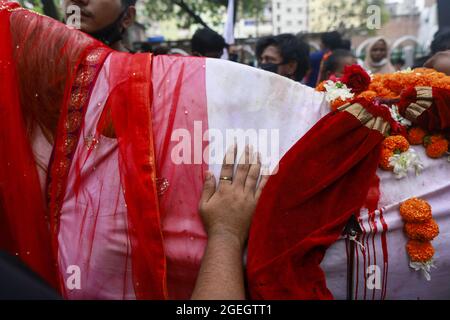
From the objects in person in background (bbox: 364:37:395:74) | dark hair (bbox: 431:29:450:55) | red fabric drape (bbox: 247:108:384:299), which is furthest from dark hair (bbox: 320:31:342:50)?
red fabric drape (bbox: 247:108:384:299)

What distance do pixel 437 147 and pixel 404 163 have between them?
0.15 m

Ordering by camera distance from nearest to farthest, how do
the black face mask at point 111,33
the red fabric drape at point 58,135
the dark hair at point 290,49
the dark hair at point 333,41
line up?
the red fabric drape at point 58,135 → the black face mask at point 111,33 → the dark hair at point 290,49 → the dark hair at point 333,41

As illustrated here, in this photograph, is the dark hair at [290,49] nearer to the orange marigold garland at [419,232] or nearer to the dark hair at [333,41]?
the dark hair at [333,41]

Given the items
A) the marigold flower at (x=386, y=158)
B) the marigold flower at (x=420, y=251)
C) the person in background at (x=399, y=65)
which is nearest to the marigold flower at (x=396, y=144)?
the marigold flower at (x=386, y=158)

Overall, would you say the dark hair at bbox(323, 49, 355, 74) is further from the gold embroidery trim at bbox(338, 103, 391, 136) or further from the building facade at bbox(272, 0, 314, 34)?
the building facade at bbox(272, 0, 314, 34)

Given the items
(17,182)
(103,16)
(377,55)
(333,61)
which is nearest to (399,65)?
(377,55)

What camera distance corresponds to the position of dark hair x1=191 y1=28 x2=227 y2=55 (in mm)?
4117

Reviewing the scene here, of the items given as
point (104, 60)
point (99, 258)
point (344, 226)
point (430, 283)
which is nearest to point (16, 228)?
point (99, 258)

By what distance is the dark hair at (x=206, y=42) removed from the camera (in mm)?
4117

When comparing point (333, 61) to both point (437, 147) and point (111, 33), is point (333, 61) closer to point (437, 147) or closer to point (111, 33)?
point (111, 33)

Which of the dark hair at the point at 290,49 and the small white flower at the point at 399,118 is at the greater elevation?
the dark hair at the point at 290,49

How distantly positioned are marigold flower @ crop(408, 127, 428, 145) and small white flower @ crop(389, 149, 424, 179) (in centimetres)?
8

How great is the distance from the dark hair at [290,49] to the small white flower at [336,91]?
6.75 feet

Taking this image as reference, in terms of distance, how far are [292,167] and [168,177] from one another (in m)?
0.40
